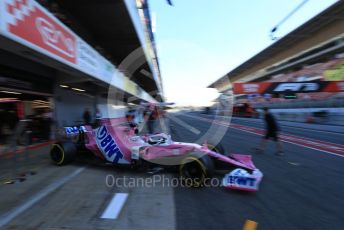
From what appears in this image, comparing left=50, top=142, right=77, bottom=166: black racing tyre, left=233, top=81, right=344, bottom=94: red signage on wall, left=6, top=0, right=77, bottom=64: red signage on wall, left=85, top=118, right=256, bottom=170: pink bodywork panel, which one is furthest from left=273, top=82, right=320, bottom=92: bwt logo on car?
left=50, top=142, right=77, bottom=166: black racing tyre

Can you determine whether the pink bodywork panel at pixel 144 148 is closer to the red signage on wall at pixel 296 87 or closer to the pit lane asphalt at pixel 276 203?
the pit lane asphalt at pixel 276 203

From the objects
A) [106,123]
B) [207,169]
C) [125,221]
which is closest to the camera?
[125,221]

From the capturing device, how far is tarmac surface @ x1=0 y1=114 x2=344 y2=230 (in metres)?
4.02

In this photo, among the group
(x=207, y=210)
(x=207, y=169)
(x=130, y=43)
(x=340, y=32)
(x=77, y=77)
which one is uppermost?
(x=340, y=32)

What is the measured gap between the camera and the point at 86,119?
15.8m

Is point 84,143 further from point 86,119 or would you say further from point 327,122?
point 327,122

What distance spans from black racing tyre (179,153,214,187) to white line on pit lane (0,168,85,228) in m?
2.35

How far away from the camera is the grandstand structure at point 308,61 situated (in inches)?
1326

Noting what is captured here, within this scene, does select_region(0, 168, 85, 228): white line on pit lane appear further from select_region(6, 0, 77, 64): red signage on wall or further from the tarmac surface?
select_region(6, 0, 77, 64): red signage on wall

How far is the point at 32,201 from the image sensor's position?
15.6 feet

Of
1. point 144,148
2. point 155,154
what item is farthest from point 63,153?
point 155,154

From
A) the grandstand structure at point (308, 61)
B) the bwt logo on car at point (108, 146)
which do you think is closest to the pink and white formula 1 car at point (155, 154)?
the bwt logo on car at point (108, 146)

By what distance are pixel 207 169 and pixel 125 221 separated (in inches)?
80.5

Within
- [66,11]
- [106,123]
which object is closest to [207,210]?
[106,123]
